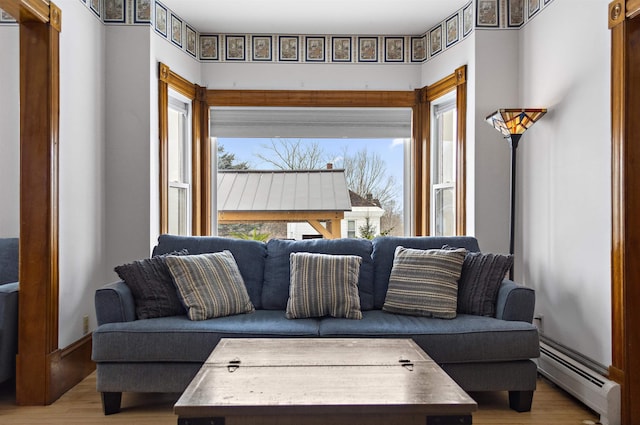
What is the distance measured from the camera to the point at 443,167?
425cm

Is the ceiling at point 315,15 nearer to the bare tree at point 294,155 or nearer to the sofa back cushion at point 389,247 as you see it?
the bare tree at point 294,155

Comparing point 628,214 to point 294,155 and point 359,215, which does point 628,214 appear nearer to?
point 359,215

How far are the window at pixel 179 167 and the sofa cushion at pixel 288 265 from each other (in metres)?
1.10

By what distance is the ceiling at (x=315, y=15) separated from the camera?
3.75 m

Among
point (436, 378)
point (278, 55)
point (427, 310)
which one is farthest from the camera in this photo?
point (278, 55)

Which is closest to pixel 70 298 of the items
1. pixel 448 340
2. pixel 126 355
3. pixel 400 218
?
pixel 126 355

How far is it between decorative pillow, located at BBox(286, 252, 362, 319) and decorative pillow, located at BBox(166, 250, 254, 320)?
327mm

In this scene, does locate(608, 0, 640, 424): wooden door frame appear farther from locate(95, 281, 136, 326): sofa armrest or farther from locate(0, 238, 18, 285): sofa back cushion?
locate(0, 238, 18, 285): sofa back cushion

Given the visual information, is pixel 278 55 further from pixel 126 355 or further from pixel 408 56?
pixel 126 355

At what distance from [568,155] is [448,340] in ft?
4.47

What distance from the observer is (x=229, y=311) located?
2.92 metres

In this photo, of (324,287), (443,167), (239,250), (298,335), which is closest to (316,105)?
(443,167)

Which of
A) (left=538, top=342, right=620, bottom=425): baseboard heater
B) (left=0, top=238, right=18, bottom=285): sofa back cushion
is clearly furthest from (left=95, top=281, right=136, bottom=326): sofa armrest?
(left=538, top=342, right=620, bottom=425): baseboard heater

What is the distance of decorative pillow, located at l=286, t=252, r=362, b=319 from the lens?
9.57ft
